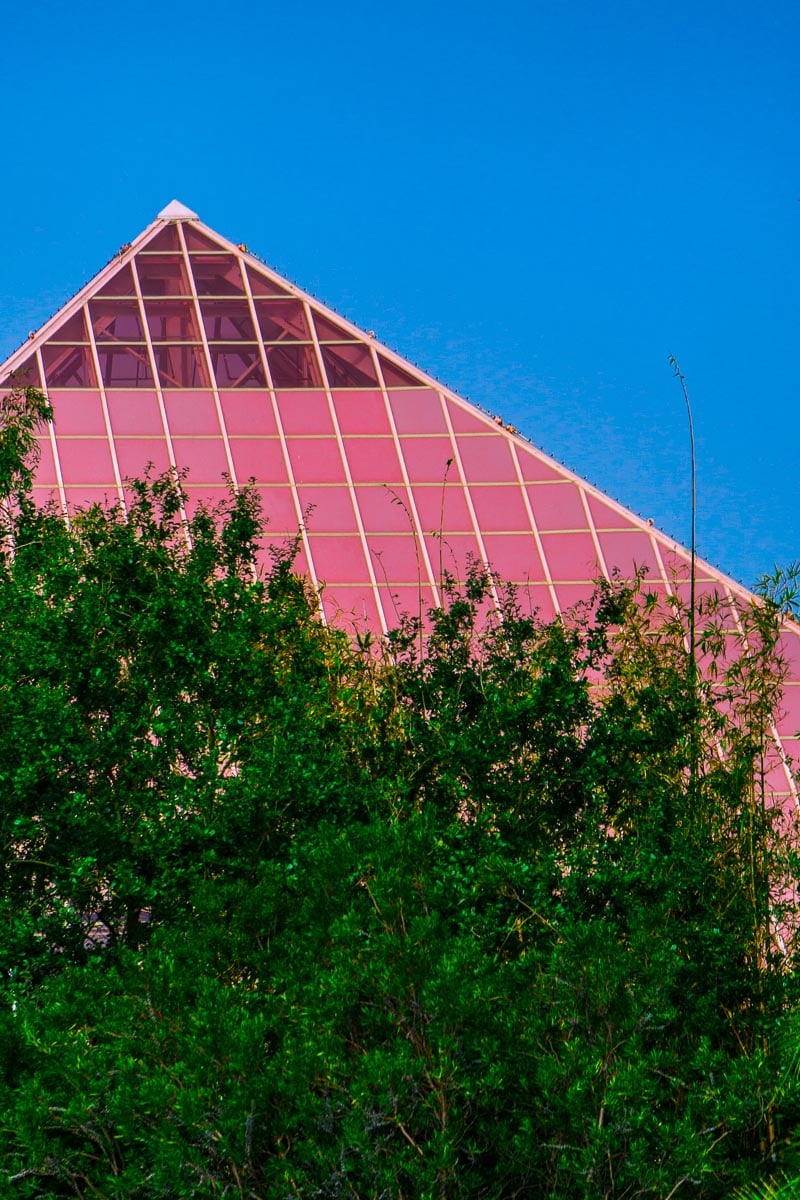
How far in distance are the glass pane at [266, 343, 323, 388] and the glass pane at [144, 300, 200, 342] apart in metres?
2.32

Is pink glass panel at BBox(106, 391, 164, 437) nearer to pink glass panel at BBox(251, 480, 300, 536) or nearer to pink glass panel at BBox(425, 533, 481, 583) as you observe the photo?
pink glass panel at BBox(251, 480, 300, 536)

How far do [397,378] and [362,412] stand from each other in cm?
161

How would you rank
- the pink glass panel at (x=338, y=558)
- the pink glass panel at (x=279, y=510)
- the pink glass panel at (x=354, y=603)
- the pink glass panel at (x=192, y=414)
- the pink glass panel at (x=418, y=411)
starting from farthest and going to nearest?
the pink glass panel at (x=418, y=411) → the pink glass panel at (x=192, y=414) → the pink glass panel at (x=279, y=510) → the pink glass panel at (x=338, y=558) → the pink glass panel at (x=354, y=603)

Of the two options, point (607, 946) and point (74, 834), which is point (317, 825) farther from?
point (607, 946)

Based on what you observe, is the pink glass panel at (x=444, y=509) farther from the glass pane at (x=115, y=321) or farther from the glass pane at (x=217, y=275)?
the glass pane at (x=115, y=321)

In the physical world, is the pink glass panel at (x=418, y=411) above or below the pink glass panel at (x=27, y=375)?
below

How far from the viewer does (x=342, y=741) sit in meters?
20.0

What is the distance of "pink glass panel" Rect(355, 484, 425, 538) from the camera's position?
43.9m

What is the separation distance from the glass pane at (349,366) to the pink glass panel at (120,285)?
595 cm

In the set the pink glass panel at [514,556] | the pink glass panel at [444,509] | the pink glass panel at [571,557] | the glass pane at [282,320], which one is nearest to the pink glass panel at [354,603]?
the pink glass panel at [444,509]

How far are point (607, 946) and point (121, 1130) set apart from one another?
4181 mm

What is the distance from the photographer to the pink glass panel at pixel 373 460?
4534 cm

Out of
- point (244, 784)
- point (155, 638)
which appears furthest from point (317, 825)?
point (155, 638)

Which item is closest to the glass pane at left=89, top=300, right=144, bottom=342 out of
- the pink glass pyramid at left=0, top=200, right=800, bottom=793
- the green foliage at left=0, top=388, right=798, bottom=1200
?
the pink glass pyramid at left=0, top=200, right=800, bottom=793
